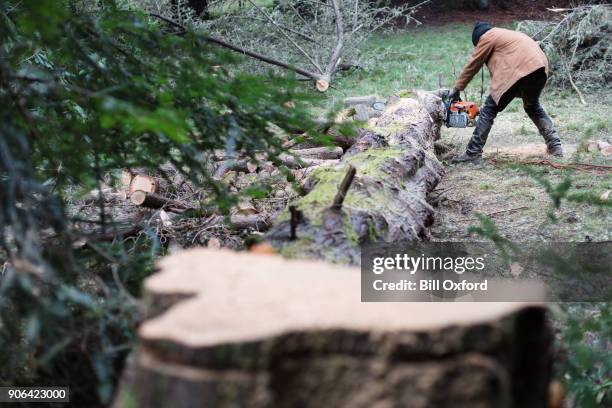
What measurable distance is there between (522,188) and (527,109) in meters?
1.82

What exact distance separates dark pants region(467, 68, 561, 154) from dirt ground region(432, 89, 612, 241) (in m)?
0.20

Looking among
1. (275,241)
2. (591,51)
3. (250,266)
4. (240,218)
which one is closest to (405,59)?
(591,51)

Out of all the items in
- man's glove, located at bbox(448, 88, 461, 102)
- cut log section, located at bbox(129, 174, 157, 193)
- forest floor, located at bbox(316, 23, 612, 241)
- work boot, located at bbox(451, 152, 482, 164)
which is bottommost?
work boot, located at bbox(451, 152, 482, 164)

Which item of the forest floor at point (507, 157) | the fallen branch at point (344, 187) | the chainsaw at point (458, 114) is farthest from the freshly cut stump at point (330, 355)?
the chainsaw at point (458, 114)

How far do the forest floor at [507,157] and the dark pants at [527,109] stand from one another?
21 cm

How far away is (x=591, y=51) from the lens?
10.8 meters

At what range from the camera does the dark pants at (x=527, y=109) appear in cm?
727

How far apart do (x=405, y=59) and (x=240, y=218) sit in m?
9.88

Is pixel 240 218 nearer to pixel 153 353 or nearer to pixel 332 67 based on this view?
pixel 153 353

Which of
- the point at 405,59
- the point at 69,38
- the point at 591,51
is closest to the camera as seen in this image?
the point at 69,38

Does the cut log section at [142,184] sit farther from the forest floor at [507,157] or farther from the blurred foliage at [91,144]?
the forest floor at [507,157]

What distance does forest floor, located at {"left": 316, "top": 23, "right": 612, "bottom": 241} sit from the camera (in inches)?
197

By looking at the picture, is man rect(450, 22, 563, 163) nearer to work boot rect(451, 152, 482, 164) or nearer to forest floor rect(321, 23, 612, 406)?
work boot rect(451, 152, 482, 164)

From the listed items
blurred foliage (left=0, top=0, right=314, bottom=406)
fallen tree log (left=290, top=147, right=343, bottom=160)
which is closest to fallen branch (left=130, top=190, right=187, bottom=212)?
blurred foliage (left=0, top=0, right=314, bottom=406)
